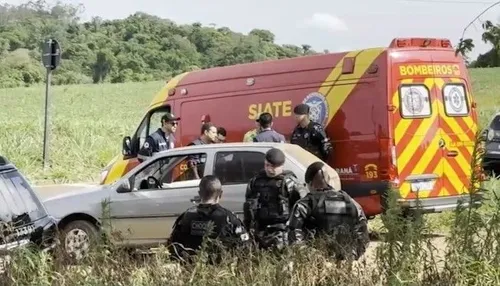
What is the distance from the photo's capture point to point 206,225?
5285mm

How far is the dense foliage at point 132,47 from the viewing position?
42.1 meters

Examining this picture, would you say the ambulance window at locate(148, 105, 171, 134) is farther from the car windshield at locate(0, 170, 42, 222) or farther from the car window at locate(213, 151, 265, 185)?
the car windshield at locate(0, 170, 42, 222)

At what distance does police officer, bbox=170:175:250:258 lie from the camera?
532 cm

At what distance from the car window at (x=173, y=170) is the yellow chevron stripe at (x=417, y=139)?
2449 millimetres

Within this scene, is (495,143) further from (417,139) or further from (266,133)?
(266,133)

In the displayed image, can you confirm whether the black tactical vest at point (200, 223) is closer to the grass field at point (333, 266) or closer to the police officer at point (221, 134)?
the grass field at point (333, 266)

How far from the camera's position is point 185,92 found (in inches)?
504

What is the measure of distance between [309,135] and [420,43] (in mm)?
1880

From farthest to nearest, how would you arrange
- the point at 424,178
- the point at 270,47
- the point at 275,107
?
the point at 270,47
the point at 275,107
the point at 424,178

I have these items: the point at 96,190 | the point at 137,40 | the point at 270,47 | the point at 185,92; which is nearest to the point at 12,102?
the point at 137,40

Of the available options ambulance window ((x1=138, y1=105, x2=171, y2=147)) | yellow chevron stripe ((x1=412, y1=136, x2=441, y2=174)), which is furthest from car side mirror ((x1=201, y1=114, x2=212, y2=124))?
yellow chevron stripe ((x1=412, y1=136, x2=441, y2=174))

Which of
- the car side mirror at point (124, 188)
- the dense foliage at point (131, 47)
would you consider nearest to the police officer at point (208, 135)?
the car side mirror at point (124, 188)

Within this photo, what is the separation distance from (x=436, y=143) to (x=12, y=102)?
32486 millimetres

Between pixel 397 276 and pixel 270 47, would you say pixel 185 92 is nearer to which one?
pixel 397 276
